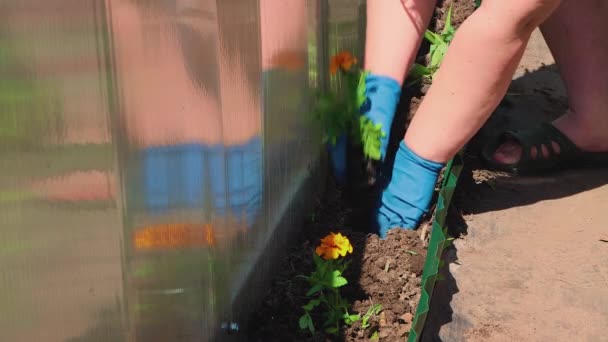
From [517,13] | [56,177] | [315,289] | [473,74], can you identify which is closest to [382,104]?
[473,74]

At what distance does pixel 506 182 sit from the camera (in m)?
2.67

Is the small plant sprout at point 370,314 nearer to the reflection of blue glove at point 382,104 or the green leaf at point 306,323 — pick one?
the green leaf at point 306,323

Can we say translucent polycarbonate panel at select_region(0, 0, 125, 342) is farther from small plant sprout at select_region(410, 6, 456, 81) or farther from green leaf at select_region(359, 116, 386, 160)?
small plant sprout at select_region(410, 6, 456, 81)

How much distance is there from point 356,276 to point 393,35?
31.8 inches

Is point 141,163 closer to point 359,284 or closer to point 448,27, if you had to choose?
point 359,284

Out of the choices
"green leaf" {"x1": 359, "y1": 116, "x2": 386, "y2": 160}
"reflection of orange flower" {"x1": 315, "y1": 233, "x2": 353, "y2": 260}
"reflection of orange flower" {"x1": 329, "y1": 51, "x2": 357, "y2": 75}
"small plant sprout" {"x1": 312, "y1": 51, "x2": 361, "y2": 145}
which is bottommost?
"reflection of orange flower" {"x1": 315, "y1": 233, "x2": 353, "y2": 260}

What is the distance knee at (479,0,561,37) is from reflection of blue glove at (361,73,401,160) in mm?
392

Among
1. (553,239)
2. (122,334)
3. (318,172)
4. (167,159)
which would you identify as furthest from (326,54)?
(122,334)

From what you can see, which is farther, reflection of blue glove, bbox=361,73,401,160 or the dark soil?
reflection of blue glove, bbox=361,73,401,160

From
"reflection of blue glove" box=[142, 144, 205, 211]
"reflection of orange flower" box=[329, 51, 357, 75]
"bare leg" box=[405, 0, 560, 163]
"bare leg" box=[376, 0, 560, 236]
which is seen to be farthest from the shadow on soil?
"reflection of blue glove" box=[142, 144, 205, 211]

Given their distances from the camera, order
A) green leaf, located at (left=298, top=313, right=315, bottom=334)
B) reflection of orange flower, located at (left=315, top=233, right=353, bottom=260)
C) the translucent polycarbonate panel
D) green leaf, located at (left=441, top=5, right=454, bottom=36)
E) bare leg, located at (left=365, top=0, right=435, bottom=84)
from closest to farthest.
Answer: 1. the translucent polycarbonate panel
2. green leaf, located at (left=298, top=313, right=315, bottom=334)
3. reflection of orange flower, located at (left=315, top=233, right=353, bottom=260)
4. bare leg, located at (left=365, top=0, right=435, bottom=84)
5. green leaf, located at (left=441, top=5, right=454, bottom=36)

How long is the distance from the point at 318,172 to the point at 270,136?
0.54m

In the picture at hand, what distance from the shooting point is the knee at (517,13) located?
1957mm

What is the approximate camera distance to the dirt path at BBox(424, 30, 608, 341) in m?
1.93
